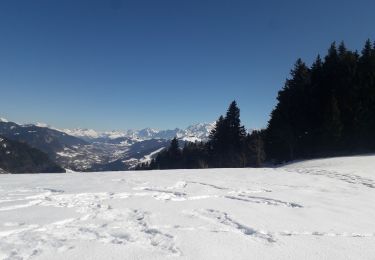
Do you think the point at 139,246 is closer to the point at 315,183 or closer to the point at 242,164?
the point at 315,183

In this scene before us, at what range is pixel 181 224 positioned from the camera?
276 inches

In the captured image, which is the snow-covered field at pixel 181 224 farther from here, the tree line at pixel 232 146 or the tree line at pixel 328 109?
the tree line at pixel 232 146

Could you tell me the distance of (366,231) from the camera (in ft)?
23.1

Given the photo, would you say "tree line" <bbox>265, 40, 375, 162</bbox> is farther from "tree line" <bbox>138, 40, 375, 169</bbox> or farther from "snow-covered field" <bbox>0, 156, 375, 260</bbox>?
"snow-covered field" <bbox>0, 156, 375, 260</bbox>

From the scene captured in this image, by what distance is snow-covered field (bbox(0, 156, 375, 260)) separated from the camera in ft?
17.4

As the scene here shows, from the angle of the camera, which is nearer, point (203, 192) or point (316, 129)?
point (203, 192)

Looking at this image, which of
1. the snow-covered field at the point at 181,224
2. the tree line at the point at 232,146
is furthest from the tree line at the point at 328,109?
the snow-covered field at the point at 181,224

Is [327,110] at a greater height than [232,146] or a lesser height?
greater

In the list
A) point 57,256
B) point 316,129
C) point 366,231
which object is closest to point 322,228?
point 366,231

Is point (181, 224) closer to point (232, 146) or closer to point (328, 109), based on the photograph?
point (328, 109)

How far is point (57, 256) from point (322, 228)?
18.0ft

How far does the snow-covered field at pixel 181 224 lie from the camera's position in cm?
530

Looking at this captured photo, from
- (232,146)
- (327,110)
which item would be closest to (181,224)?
(327,110)

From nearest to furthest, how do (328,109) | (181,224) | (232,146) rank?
(181,224) < (328,109) < (232,146)
